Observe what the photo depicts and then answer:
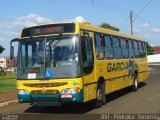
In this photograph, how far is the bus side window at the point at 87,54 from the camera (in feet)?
45.9

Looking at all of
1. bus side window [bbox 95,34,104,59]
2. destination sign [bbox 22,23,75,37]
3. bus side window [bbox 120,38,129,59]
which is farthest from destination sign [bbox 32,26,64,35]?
bus side window [bbox 120,38,129,59]

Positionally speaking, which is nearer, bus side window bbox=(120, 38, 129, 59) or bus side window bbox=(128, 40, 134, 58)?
bus side window bbox=(120, 38, 129, 59)

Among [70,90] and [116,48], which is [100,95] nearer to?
[70,90]

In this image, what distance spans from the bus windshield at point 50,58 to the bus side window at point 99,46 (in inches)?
77.3

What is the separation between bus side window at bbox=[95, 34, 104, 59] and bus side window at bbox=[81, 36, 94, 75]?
28.9 inches

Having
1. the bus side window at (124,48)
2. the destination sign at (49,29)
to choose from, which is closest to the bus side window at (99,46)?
the destination sign at (49,29)

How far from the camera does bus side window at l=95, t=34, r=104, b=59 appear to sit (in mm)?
15645

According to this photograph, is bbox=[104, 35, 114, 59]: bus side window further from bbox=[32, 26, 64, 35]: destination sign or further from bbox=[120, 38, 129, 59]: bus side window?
bbox=[32, 26, 64, 35]: destination sign

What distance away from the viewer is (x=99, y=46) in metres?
15.9

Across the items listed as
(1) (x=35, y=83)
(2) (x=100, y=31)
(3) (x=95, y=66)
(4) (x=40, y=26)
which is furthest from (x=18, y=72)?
(2) (x=100, y=31)

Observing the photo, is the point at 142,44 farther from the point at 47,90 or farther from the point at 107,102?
the point at 47,90

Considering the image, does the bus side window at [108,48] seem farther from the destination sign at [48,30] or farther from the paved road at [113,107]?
the destination sign at [48,30]

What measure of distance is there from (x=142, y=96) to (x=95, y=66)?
4.68m

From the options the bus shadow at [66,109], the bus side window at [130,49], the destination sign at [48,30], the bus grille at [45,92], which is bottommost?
the bus shadow at [66,109]
